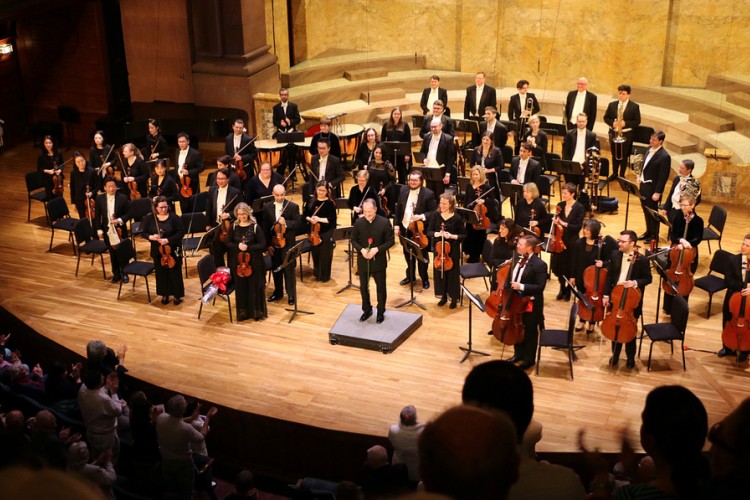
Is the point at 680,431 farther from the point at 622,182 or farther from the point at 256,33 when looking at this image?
the point at 256,33

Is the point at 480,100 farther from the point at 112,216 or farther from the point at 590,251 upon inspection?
Answer: the point at 112,216

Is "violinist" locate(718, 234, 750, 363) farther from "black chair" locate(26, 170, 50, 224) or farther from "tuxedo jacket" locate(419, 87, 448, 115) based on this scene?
"black chair" locate(26, 170, 50, 224)

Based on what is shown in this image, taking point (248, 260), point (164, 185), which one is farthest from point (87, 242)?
point (248, 260)

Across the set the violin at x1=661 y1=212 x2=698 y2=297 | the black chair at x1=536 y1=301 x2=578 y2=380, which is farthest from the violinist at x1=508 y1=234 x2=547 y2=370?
the violin at x1=661 y1=212 x2=698 y2=297

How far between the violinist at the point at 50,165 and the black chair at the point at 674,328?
25.0 feet

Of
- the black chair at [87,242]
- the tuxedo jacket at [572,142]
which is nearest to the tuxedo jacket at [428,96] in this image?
the tuxedo jacket at [572,142]

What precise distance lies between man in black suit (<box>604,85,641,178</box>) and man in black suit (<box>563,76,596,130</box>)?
39cm

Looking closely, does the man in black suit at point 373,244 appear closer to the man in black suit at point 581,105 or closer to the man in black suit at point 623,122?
the man in black suit at point 623,122

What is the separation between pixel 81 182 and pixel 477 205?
4952 millimetres

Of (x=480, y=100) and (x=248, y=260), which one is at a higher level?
(x=480, y=100)

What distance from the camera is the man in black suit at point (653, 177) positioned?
10.4 metres

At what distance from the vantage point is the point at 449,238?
8953 mm

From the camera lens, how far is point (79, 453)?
5781mm

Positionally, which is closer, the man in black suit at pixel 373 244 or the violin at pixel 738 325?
the violin at pixel 738 325
